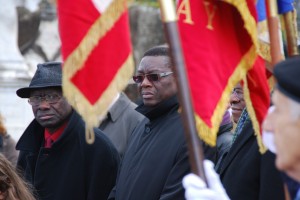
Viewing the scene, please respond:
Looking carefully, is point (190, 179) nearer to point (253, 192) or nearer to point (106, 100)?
point (106, 100)

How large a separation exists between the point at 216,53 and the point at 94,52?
0.54 m

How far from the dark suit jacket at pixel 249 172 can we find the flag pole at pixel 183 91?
1.06 m

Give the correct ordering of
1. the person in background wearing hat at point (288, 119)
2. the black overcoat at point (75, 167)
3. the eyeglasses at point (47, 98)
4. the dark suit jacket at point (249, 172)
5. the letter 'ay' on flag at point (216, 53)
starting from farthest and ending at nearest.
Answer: the eyeglasses at point (47, 98) < the black overcoat at point (75, 167) < the dark suit jacket at point (249, 172) < the letter 'ay' on flag at point (216, 53) < the person in background wearing hat at point (288, 119)

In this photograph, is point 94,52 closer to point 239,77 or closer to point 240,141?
point 239,77

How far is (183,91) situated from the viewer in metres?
3.24

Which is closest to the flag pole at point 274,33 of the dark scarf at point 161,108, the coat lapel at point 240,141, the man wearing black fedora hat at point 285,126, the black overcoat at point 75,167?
the man wearing black fedora hat at point 285,126

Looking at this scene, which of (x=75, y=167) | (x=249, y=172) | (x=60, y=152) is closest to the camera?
(x=249, y=172)

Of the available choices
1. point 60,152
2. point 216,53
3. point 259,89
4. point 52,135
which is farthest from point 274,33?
point 52,135

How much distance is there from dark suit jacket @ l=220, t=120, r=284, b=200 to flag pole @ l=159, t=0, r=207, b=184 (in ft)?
3.49

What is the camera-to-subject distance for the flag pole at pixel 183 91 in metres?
3.23

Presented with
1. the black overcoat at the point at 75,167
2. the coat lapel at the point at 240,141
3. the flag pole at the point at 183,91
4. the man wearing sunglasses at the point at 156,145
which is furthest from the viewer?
the black overcoat at the point at 75,167

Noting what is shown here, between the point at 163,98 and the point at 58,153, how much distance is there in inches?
48.4

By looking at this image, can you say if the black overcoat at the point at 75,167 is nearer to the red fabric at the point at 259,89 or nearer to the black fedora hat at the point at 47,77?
the black fedora hat at the point at 47,77

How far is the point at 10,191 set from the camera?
5.07 meters
